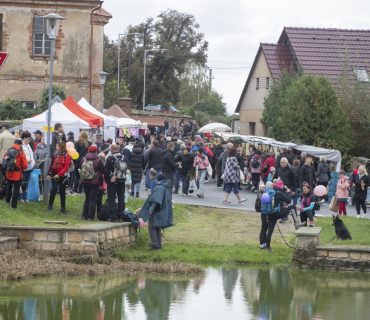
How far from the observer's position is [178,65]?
2473 inches

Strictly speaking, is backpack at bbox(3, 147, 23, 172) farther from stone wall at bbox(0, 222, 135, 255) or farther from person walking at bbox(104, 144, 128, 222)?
stone wall at bbox(0, 222, 135, 255)

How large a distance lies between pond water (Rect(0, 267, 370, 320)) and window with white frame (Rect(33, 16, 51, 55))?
21215 mm

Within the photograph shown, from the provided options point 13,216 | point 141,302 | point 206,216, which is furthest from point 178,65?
point 141,302

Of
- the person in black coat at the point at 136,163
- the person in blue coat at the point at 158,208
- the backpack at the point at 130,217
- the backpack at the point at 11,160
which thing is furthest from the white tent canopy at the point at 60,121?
the person in blue coat at the point at 158,208

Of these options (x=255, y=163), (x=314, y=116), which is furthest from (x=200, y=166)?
(x=314, y=116)

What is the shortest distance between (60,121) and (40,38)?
1043cm

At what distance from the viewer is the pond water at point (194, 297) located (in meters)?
7.77

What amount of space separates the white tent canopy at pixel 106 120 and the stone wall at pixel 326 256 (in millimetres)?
13498

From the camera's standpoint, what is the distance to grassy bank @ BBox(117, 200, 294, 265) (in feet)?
38.5

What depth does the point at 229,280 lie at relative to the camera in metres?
10.1

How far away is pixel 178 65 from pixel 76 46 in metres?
34.0

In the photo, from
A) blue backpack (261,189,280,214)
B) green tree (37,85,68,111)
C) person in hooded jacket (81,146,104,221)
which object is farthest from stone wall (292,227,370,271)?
green tree (37,85,68,111)

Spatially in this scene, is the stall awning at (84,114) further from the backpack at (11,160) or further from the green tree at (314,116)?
the green tree at (314,116)

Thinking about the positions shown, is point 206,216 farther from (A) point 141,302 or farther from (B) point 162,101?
(B) point 162,101
